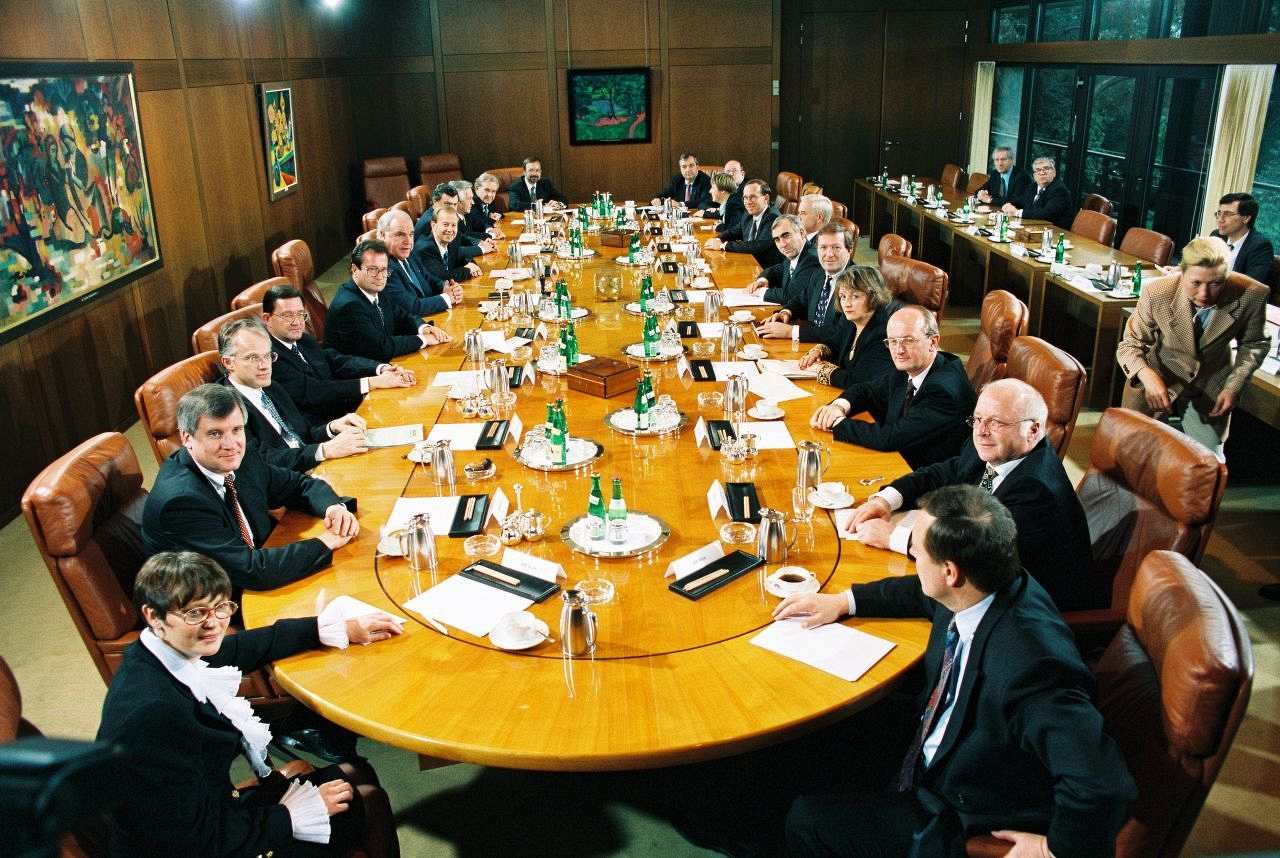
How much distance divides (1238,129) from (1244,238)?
2311 mm

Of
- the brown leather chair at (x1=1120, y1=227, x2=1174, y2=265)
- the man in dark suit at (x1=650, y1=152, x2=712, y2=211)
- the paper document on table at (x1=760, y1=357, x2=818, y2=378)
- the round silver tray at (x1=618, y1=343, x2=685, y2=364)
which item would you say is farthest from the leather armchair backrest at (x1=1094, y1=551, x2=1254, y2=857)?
the man in dark suit at (x1=650, y1=152, x2=712, y2=211)

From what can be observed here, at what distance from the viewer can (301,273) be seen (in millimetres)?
6117

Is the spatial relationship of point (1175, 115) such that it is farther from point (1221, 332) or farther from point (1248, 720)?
point (1248, 720)

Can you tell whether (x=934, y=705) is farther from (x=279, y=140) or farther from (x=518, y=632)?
(x=279, y=140)

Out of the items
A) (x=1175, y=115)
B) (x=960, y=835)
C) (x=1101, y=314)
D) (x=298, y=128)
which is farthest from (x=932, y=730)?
(x=298, y=128)

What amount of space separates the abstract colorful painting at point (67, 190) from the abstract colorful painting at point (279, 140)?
2.64 metres

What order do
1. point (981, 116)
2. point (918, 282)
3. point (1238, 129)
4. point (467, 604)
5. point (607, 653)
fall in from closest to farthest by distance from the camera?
1. point (607, 653)
2. point (467, 604)
3. point (918, 282)
4. point (1238, 129)
5. point (981, 116)

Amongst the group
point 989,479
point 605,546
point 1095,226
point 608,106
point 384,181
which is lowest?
point 605,546

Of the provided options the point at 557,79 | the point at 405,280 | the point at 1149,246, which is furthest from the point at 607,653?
the point at 557,79

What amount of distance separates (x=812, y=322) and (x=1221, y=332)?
203cm

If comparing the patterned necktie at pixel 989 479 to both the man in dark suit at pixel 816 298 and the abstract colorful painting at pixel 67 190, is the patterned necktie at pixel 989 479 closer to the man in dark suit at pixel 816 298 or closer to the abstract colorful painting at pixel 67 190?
the man in dark suit at pixel 816 298

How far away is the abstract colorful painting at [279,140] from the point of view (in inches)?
351

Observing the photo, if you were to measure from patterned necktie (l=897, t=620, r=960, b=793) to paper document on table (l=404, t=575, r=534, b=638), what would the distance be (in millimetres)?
1013

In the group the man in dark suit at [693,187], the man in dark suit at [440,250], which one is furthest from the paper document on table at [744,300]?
the man in dark suit at [693,187]
